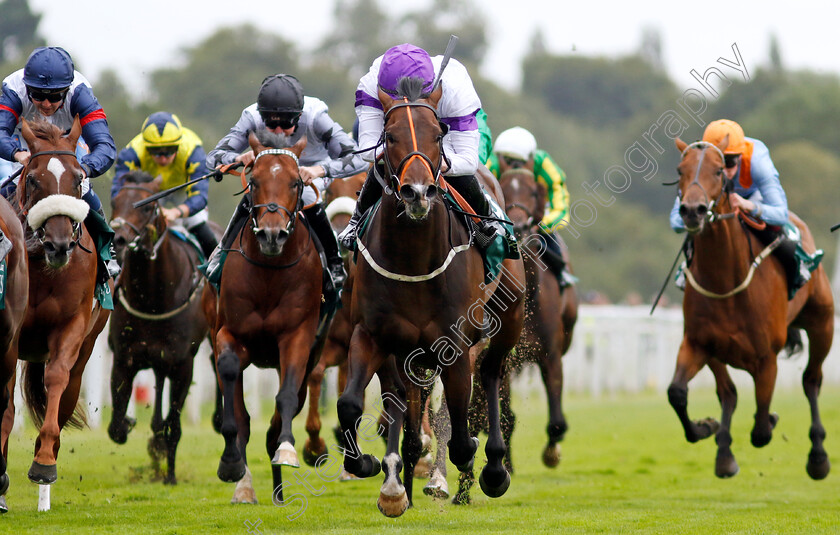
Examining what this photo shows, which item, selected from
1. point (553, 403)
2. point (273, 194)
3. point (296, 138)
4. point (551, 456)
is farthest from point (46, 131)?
point (551, 456)

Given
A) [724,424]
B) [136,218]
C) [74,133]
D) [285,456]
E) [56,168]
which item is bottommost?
[285,456]

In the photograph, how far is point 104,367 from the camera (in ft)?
45.2

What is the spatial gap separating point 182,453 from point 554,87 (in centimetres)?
5487

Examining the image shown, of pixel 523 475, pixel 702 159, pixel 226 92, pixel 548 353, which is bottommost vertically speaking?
pixel 523 475

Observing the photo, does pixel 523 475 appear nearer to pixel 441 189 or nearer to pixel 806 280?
pixel 806 280

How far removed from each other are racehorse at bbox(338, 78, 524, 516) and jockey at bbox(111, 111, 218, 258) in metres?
3.55

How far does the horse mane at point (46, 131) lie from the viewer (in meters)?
6.45

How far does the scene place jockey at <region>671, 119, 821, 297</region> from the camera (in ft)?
27.6

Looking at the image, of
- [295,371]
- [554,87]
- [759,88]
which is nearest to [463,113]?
[295,371]

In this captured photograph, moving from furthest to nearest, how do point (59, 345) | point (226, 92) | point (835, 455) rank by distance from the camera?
1. point (226, 92)
2. point (835, 455)
3. point (59, 345)

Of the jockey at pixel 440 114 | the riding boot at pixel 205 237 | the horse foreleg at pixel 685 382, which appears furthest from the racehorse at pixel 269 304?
the riding boot at pixel 205 237

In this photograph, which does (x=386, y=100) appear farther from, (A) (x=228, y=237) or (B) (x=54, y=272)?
(B) (x=54, y=272)

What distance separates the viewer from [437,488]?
7.45 metres

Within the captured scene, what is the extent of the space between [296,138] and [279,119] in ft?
2.30
